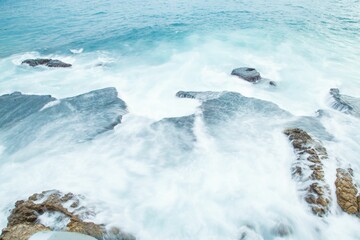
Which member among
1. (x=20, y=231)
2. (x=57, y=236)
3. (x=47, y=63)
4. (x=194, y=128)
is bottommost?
(x=47, y=63)

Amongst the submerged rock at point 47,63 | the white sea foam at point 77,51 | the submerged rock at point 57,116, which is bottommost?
the white sea foam at point 77,51

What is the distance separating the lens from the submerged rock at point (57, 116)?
36.3 feet

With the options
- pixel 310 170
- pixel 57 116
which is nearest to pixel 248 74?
pixel 310 170

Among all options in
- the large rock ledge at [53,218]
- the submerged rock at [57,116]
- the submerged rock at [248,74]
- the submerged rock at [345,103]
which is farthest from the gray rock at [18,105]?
the submerged rock at [345,103]

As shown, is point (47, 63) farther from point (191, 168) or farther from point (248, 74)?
point (191, 168)

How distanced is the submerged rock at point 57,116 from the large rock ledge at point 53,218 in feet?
11.3

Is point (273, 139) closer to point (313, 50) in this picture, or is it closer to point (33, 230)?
point (33, 230)

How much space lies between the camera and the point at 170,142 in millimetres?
10461

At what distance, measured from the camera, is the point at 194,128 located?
11109 mm

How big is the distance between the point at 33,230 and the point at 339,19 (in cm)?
2931

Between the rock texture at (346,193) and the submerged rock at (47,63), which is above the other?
the rock texture at (346,193)

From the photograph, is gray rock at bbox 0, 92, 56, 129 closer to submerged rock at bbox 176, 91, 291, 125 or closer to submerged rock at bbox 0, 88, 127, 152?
submerged rock at bbox 0, 88, 127, 152

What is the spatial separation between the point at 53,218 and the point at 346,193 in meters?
7.16

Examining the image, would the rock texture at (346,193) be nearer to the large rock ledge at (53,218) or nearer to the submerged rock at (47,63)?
the large rock ledge at (53,218)
